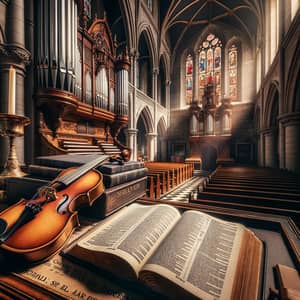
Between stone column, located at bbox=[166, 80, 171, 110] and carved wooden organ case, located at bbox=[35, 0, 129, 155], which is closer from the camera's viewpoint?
carved wooden organ case, located at bbox=[35, 0, 129, 155]

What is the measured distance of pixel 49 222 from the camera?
0.81m

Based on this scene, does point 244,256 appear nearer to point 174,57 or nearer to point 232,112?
point 232,112

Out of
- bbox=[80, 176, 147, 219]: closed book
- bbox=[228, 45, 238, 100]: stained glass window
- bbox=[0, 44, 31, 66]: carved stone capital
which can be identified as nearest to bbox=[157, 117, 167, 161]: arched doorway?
bbox=[228, 45, 238, 100]: stained glass window

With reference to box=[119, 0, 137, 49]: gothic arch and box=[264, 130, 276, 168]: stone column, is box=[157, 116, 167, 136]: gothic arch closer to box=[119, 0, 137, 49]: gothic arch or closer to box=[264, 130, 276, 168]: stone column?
box=[119, 0, 137, 49]: gothic arch

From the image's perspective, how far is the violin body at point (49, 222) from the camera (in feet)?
2.18

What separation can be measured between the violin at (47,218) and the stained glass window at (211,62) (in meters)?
15.1

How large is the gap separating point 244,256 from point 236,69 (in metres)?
16.3

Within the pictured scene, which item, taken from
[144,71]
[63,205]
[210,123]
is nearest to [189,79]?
[144,71]

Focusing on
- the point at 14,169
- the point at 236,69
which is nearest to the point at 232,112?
the point at 236,69

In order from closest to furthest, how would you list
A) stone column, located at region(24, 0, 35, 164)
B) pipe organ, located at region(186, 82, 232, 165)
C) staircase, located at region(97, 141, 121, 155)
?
stone column, located at region(24, 0, 35, 164) → staircase, located at region(97, 141, 121, 155) → pipe organ, located at region(186, 82, 232, 165)

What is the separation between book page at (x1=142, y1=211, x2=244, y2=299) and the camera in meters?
0.54

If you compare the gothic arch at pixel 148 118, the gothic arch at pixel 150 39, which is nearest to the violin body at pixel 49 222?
the gothic arch at pixel 148 118

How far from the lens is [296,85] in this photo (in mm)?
5715

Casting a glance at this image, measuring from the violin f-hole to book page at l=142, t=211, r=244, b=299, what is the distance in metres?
0.56
